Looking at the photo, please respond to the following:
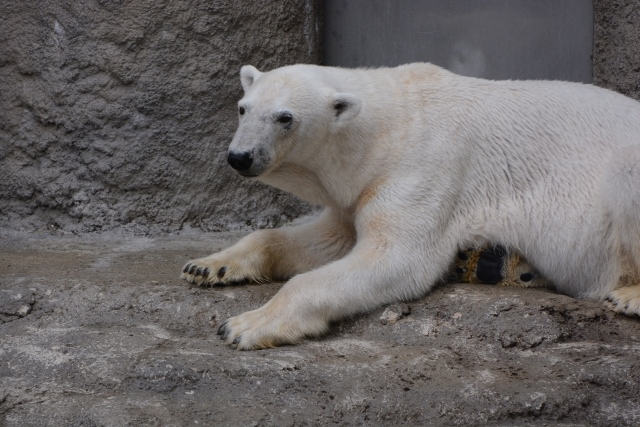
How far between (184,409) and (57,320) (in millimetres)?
994

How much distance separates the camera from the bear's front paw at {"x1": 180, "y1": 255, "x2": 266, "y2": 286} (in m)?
4.30

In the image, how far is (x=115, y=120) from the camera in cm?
554

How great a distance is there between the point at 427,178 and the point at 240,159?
0.85 m

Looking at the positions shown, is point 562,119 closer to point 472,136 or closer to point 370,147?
point 472,136

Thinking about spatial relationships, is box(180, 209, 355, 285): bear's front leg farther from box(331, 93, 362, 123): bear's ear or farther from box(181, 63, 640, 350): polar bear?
box(331, 93, 362, 123): bear's ear

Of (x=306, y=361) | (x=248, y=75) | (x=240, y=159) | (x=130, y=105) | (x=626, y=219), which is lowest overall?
(x=306, y=361)

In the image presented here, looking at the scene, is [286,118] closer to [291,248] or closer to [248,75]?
[248,75]

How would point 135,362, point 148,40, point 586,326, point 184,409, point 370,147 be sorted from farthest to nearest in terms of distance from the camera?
point 148,40 < point 370,147 < point 586,326 < point 135,362 < point 184,409

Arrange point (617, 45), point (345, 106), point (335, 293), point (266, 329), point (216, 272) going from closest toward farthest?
1. point (266, 329)
2. point (335, 293)
3. point (345, 106)
4. point (216, 272)
5. point (617, 45)

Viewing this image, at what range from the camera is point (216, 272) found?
4.32m

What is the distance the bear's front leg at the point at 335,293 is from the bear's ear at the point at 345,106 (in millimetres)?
550

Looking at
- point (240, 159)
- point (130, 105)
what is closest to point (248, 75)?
point (240, 159)

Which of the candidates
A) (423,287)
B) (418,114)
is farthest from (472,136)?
(423,287)

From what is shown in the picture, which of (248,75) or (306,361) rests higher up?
(248,75)
